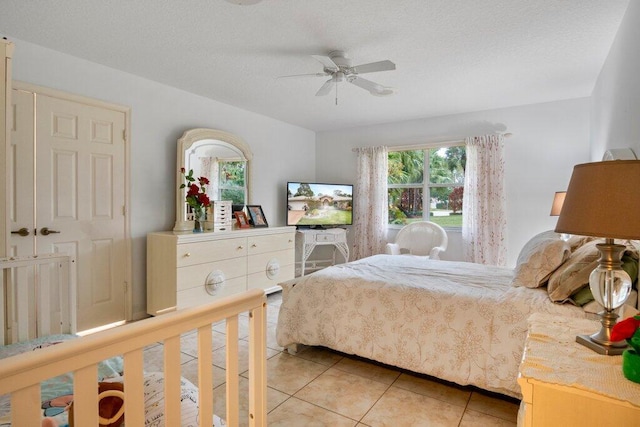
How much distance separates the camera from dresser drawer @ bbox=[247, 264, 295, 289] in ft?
12.7

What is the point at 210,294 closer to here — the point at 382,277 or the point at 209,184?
the point at 209,184

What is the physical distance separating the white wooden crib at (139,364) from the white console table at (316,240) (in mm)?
3750

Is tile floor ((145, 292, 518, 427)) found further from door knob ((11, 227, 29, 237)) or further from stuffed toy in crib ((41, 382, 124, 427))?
door knob ((11, 227, 29, 237))

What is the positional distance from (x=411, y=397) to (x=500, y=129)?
362 centimetres

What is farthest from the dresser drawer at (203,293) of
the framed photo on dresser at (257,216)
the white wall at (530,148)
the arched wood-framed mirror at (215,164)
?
the white wall at (530,148)

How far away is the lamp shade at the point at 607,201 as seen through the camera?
96 centimetres

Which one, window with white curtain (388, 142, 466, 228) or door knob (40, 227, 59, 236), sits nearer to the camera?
door knob (40, 227, 59, 236)

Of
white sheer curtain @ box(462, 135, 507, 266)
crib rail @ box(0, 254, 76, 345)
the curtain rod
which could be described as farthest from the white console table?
crib rail @ box(0, 254, 76, 345)

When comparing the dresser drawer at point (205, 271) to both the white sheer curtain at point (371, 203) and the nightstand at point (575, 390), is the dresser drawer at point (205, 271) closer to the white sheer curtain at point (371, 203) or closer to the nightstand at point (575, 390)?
the white sheer curtain at point (371, 203)

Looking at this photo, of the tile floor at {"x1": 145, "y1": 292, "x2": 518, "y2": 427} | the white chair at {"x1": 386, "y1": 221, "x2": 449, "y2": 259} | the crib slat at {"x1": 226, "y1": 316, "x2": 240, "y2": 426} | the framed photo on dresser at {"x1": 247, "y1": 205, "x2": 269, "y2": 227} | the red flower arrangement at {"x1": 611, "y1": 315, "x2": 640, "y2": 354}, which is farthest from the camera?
the white chair at {"x1": 386, "y1": 221, "x2": 449, "y2": 259}

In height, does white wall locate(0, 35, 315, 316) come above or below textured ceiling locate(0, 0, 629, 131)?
below

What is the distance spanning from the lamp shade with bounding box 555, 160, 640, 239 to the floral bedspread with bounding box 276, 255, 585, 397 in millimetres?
937

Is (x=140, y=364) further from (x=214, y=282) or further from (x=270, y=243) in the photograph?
(x=270, y=243)

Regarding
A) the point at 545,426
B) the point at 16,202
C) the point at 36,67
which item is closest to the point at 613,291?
the point at 545,426
